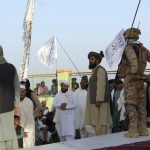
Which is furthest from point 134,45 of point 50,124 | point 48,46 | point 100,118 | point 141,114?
point 48,46

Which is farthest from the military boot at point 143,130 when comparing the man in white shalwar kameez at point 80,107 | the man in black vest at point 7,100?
the man in white shalwar kameez at point 80,107

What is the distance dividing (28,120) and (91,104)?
3.76 feet

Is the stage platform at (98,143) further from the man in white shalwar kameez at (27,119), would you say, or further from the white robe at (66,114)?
the white robe at (66,114)

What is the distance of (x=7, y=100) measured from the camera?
19.6 ft

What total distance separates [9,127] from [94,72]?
7.16 feet

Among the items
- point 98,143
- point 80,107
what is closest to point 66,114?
point 80,107

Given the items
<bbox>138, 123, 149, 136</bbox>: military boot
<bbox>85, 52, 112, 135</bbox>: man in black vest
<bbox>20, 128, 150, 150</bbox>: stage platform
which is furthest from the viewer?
<bbox>85, 52, 112, 135</bbox>: man in black vest

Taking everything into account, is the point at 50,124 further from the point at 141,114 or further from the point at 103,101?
the point at 141,114

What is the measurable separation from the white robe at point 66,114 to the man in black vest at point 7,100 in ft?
11.1

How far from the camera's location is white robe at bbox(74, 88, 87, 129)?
9.89 metres

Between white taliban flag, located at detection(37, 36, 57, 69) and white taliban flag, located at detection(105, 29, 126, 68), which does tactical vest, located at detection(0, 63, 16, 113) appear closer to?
white taliban flag, located at detection(105, 29, 126, 68)

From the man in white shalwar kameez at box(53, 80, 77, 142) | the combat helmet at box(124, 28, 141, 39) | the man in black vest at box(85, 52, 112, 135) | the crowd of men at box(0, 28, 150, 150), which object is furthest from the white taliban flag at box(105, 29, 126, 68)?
the combat helmet at box(124, 28, 141, 39)

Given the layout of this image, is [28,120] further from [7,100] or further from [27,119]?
[7,100]

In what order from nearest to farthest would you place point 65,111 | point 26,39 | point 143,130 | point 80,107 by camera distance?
point 143,130 → point 65,111 → point 80,107 → point 26,39
